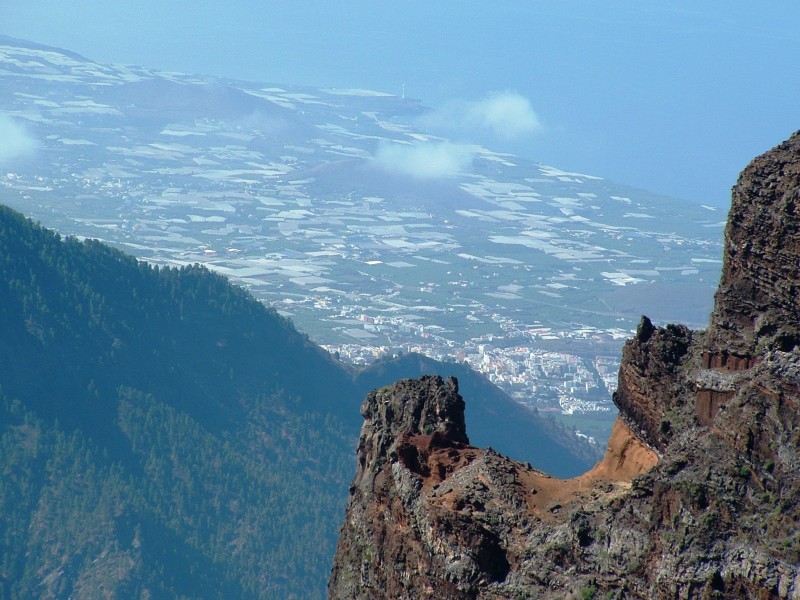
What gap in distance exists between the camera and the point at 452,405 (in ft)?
97.1

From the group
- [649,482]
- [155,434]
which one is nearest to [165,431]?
[155,434]

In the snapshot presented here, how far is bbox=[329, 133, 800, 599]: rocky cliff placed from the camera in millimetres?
20188

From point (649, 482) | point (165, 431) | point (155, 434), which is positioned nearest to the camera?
point (649, 482)

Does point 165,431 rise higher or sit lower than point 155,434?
higher

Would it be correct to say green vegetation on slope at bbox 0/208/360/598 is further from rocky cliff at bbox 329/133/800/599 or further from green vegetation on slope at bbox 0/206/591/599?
rocky cliff at bbox 329/133/800/599

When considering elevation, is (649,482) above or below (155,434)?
above

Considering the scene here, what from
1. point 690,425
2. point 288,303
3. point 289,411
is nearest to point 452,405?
point 690,425

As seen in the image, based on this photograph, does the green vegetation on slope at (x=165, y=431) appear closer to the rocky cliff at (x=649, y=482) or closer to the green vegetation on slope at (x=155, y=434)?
the green vegetation on slope at (x=155, y=434)

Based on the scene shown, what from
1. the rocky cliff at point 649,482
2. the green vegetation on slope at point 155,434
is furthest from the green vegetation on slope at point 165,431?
the rocky cliff at point 649,482

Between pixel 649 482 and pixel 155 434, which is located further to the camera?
pixel 155 434

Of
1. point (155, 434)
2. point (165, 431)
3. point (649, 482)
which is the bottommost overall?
point (155, 434)

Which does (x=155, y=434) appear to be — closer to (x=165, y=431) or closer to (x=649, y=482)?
(x=165, y=431)

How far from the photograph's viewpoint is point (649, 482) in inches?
852

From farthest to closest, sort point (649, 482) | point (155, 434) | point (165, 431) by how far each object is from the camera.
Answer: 1. point (165, 431)
2. point (155, 434)
3. point (649, 482)
